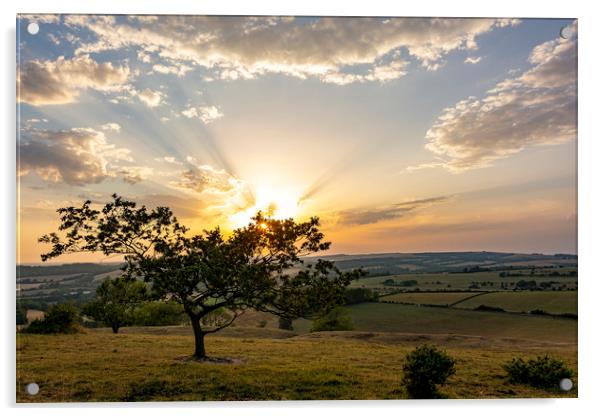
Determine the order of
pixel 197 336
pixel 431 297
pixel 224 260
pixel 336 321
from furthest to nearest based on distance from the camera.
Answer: pixel 431 297 → pixel 336 321 → pixel 197 336 → pixel 224 260

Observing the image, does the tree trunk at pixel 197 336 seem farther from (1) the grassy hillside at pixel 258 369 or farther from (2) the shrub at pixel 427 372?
(2) the shrub at pixel 427 372

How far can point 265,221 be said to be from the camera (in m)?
10.9

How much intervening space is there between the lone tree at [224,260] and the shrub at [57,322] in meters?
2.01

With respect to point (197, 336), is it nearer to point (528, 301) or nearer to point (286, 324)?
point (286, 324)

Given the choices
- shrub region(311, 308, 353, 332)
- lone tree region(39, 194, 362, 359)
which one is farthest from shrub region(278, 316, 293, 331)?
lone tree region(39, 194, 362, 359)

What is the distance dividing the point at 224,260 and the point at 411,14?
26.7 feet

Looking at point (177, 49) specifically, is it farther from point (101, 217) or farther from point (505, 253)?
point (505, 253)

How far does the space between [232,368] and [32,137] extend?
25.0ft

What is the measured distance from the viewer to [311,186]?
35.0 feet

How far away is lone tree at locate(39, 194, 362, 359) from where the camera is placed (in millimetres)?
10586

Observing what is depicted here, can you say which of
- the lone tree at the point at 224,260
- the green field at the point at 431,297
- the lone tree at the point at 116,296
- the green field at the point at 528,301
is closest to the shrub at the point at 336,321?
the lone tree at the point at 224,260

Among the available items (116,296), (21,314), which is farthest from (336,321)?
(21,314)
